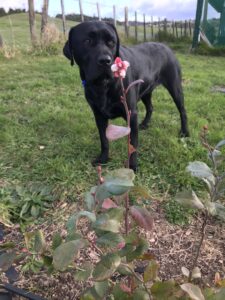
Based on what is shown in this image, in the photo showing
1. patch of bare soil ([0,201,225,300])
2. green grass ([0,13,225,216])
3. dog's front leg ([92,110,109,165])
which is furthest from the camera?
dog's front leg ([92,110,109,165])

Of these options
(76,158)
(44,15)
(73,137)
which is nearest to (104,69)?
(76,158)

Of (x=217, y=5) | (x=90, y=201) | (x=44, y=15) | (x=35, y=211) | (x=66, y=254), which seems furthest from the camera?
(x=44, y=15)

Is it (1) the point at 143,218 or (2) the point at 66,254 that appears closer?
(2) the point at 66,254

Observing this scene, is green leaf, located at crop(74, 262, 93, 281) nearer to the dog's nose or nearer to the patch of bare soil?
the patch of bare soil

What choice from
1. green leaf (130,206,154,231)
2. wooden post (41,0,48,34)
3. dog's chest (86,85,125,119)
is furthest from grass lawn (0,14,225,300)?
wooden post (41,0,48,34)

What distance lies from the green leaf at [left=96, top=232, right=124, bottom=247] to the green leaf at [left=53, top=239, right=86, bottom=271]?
0.05 meters

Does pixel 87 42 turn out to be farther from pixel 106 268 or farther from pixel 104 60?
pixel 106 268

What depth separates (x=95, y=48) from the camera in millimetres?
2926

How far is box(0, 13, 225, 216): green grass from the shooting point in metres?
3.19

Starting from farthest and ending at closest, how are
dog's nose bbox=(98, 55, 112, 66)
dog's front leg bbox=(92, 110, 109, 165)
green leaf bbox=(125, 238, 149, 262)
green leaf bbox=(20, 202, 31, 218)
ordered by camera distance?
1. dog's front leg bbox=(92, 110, 109, 165)
2. dog's nose bbox=(98, 55, 112, 66)
3. green leaf bbox=(20, 202, 31, 218)
4. green leaf bbox=(125, 238, 149, 262)

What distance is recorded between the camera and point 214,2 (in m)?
11.2

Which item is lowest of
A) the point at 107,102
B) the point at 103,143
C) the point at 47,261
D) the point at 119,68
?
the point at 103,143

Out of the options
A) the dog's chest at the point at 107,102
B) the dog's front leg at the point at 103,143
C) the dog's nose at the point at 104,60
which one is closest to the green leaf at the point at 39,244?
the dog's nose at the point at 104,60

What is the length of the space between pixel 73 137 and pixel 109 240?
3202 mm
